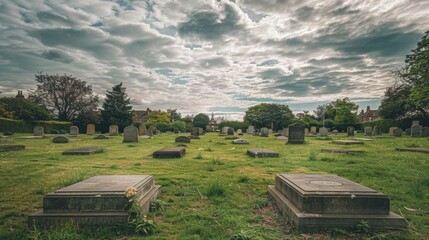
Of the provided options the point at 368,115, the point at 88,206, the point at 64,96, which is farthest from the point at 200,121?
the point at 368,115

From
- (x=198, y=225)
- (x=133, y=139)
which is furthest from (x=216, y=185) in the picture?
(x=133, y=139)

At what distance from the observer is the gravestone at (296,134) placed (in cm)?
1730

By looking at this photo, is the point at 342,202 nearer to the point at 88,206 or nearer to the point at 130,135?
the point at 88,206

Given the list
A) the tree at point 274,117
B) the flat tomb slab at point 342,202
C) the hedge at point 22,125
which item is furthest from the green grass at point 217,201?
the tree at point 274,117

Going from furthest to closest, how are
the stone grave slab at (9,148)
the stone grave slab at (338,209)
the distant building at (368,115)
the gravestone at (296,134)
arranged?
1. the distant building at (368,115)
2. the gravestone at (296,134)
3. the stone grave slab at (9,148)
4. the stone grave slab at (338,209)

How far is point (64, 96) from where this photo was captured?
1909 inches

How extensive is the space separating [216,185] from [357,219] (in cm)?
253

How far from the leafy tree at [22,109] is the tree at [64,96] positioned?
33.4 feet

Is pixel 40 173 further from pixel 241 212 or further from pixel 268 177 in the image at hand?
pixel 268 177

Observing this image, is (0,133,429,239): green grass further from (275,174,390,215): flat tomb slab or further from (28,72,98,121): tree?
(28,72,98,121): tree

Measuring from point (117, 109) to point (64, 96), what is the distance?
13938 millimetres

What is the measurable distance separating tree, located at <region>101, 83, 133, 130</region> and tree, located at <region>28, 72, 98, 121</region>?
21.9 feet

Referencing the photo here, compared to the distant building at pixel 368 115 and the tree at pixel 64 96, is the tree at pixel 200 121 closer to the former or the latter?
the tree at pixel 64 96

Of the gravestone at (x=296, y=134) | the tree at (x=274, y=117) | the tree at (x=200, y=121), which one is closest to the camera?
the gravestone at (x=296, y=134)
